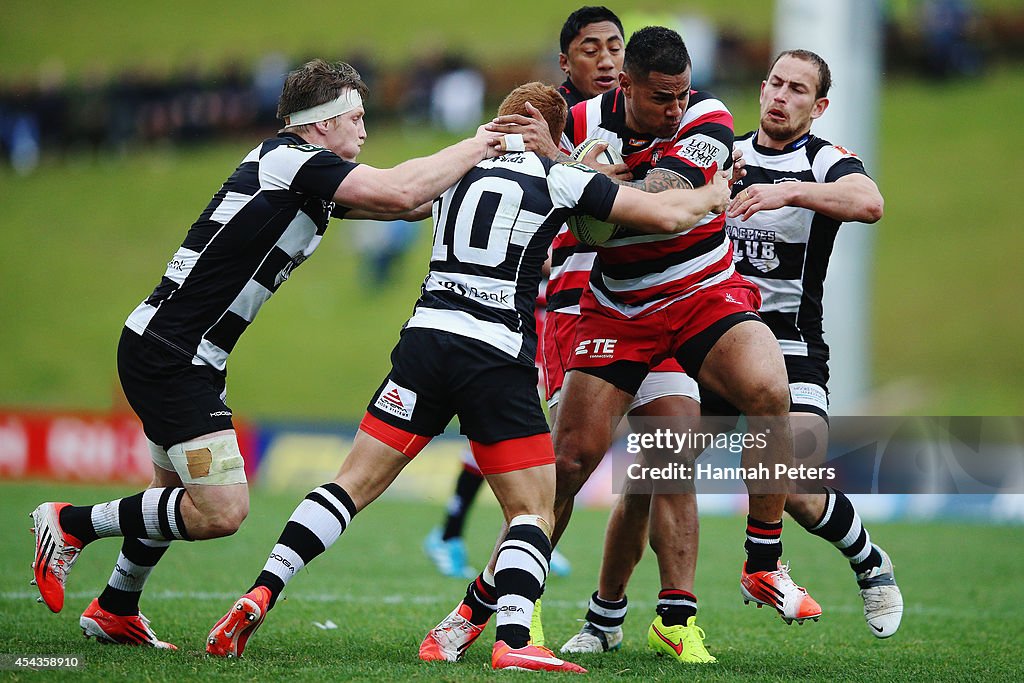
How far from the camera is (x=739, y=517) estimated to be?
513 inches

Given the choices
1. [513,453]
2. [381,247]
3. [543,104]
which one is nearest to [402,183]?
[543,104]

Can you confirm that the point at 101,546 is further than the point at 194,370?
Yes

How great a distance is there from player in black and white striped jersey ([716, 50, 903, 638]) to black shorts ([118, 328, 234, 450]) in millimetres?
2653

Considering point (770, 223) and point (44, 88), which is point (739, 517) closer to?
point (770, 223)

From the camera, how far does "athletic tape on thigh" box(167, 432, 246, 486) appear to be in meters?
5.02

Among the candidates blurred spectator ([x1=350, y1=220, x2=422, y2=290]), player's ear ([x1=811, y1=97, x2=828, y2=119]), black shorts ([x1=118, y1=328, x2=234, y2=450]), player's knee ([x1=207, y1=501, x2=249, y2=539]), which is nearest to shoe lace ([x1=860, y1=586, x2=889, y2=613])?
player's ear ([x1=811, y1=97, x2=828, y2=119])

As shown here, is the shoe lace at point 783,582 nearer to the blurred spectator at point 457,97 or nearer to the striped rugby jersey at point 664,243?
the striped rugby jersey at point 664,243

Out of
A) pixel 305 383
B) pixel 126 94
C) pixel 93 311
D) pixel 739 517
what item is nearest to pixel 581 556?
pixel 739 517

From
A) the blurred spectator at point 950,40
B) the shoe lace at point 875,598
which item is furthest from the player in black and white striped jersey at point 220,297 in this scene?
the blurred spectator at point 950,40

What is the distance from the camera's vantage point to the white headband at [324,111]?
513 cm

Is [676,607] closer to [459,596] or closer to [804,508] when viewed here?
[804,508]

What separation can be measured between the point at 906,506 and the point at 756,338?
8604mm

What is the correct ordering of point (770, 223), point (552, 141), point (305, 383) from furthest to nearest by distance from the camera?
point (305, 383) → point (770, 223) → point (552, 141)

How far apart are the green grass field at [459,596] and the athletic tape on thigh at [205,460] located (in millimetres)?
746
